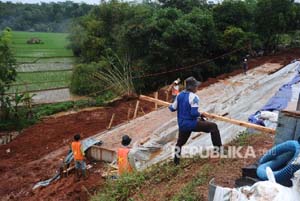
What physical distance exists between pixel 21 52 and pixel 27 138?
23272 mm

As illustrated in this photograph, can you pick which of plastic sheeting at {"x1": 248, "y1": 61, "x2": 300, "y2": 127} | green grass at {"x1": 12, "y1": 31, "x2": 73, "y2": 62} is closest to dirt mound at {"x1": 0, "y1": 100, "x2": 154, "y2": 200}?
plastic sheeting at {"x1": 248, "y1": 61, "x2": 300, "y2": 127}

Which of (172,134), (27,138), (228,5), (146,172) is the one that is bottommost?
(27,138)

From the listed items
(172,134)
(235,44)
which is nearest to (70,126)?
(172,134)

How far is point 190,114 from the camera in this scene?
16.2ft

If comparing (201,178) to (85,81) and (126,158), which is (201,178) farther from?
(85,81)

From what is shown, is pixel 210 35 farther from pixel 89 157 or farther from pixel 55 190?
pixel 55 190

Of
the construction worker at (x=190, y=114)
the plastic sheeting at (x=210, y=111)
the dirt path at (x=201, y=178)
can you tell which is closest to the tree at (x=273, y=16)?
the plastic sheeting at (x=210, y=111)

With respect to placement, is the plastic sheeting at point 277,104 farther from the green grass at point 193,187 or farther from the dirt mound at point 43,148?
the dirt mound at point 43,148

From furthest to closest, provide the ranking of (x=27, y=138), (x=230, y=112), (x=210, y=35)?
1. (x=210, y=35)
2. (x=27, y=138)
3. (x=230, y=112)

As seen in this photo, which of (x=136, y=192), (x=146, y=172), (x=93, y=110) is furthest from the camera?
(x=93, y=110)

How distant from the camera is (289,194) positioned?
9.58ft

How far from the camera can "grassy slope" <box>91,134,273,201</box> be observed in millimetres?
4258

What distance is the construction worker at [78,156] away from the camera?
7.67m

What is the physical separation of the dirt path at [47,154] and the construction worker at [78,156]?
0.27 m
